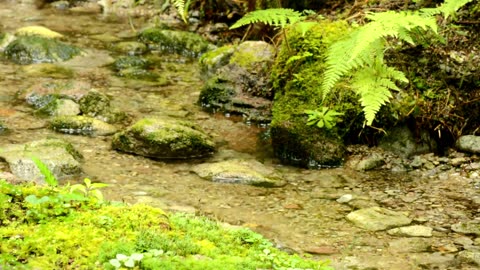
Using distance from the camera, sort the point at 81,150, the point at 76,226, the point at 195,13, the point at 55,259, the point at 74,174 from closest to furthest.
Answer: the point at 55,259, the point at 76,226, the point at 74,174, the point at 81,150, the point at 195,13

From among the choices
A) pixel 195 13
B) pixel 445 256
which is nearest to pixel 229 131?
pixel 445 256

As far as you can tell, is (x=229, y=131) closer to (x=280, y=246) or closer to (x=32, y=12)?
(x=280, y=246)

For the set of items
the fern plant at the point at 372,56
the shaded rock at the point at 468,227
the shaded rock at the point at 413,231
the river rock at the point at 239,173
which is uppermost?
the fern plant at the point at 372,56

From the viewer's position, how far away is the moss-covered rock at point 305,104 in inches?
209

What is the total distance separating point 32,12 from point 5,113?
6.13 metres

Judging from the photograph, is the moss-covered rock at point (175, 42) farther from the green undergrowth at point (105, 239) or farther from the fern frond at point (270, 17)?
the green undergrowth at point (105, 239)

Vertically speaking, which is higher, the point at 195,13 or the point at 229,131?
the point at 195,13

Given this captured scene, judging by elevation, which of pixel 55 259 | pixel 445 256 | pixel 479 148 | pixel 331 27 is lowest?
pixel 445 256

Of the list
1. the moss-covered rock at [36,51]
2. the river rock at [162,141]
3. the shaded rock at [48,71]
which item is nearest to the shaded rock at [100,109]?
the river rock at [162,141]

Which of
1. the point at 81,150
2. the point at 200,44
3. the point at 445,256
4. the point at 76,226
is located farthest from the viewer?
the point at 200,44

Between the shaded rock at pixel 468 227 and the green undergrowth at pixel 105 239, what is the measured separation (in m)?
1.99

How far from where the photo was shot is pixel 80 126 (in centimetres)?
589

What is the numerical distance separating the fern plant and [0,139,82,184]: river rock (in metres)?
2.20

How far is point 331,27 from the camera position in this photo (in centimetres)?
597
